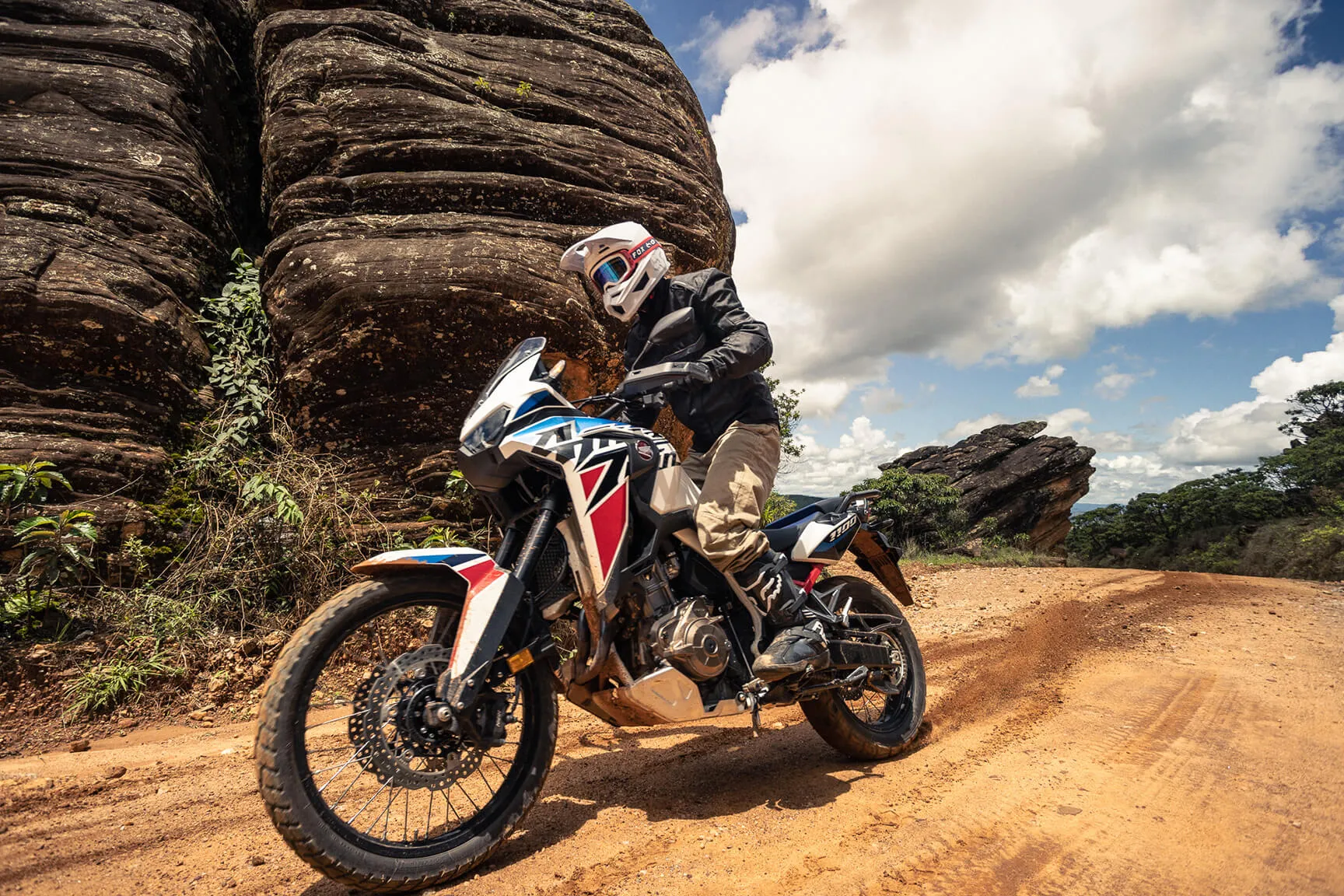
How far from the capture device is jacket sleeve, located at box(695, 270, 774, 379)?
3412 mm

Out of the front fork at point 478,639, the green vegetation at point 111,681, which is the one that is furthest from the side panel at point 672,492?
the green vegetation at point 111,681

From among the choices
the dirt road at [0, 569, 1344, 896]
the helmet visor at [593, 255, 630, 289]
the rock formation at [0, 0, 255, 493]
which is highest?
the rock formation at [0, 0, 255, 493]

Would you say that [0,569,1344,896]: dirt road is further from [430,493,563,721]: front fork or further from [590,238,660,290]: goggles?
[590,238,660,290]: goggles

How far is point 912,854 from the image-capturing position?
264 cm

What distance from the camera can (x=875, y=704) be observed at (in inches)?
176

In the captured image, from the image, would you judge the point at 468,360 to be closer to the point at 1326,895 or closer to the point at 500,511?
the point at 500,511

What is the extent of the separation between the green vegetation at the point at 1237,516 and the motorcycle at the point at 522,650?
69.8 feet

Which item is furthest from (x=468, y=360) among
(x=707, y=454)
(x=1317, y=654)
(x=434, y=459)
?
(x=1317, y=654)

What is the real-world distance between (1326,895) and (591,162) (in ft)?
25.2

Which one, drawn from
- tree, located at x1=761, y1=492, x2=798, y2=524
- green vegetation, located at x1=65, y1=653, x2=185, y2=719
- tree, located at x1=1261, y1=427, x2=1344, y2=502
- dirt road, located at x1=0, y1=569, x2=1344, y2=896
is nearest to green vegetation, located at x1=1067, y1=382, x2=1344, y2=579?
tree, located at x1=1261, y1=427, x2=1344, y2=502

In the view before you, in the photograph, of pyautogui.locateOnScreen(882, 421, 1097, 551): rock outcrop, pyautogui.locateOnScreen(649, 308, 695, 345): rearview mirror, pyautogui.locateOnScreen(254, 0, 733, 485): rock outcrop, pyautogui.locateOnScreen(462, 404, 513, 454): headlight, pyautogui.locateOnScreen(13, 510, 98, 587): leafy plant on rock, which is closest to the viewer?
pyautogui.locateOnScreen(462, 404, 513, 454): headlight

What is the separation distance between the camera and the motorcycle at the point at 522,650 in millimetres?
2406

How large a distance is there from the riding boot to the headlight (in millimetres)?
1444

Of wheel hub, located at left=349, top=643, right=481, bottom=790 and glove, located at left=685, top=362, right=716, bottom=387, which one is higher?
glove, located at left=685, top=362, right=716, bottom=387
